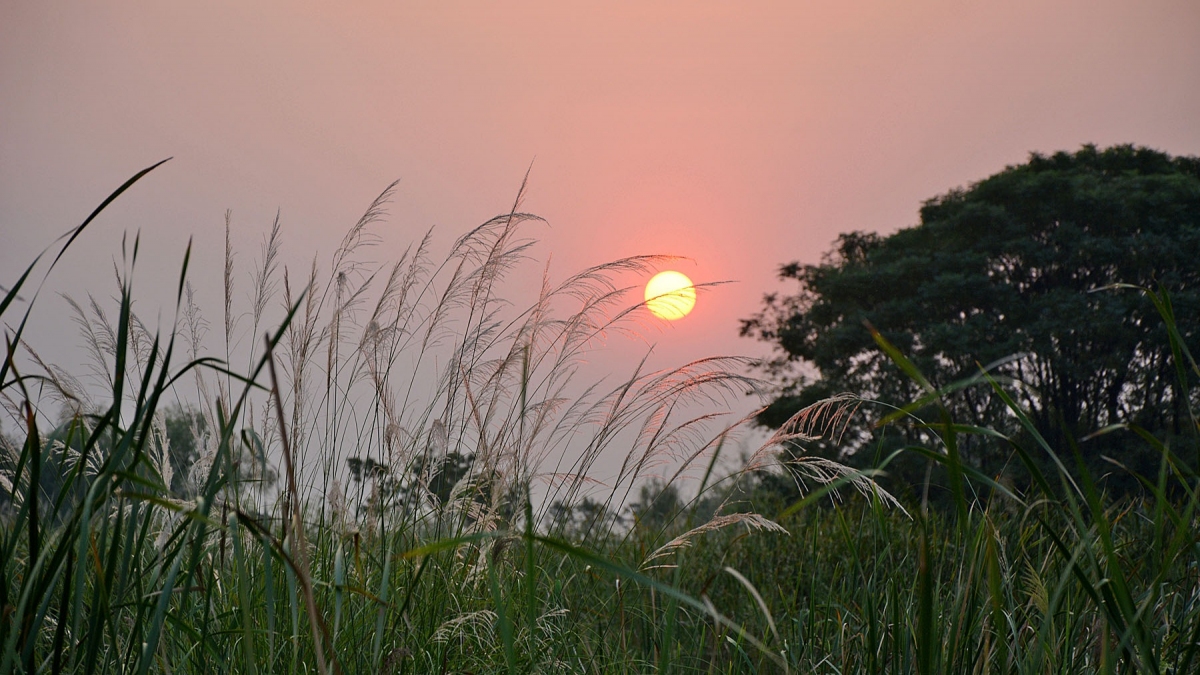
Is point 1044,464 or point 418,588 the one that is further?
point 1044,464

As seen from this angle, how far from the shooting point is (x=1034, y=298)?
48.9ft

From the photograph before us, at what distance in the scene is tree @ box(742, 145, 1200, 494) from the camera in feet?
46.6

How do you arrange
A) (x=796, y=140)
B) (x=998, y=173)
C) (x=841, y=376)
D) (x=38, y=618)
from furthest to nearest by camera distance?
(x=998, y=173), (x=841, y=376), (x=796, y=140), (x=38, y=618)

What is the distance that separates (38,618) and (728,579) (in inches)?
173

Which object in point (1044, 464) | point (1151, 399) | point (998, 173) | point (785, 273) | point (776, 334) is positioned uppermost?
point (998, 173)

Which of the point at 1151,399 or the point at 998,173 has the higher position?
the point at 998,173

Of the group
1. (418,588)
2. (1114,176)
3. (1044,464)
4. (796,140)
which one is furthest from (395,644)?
(1114,176)

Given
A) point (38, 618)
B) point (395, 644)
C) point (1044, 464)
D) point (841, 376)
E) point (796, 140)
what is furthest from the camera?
point (841, 376)

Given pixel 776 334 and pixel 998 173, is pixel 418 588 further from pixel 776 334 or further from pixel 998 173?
pixel 998 173

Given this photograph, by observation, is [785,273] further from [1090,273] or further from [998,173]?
[1090,273]

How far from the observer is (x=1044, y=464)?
43.5ft

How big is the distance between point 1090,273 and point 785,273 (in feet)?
17.3

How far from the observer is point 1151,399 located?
1503 cm

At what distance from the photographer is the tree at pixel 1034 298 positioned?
46.6 ft
